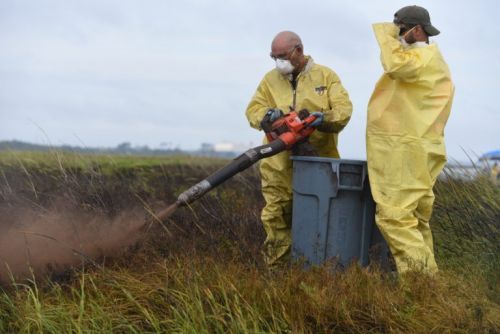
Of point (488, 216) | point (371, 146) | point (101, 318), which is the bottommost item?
point (101, 318)

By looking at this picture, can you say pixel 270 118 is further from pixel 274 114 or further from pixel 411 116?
pixel 411 116

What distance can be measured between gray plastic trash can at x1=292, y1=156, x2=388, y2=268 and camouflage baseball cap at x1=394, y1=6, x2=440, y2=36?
0.98 metres

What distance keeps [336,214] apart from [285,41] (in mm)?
1349

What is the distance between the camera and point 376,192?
4.55 meters

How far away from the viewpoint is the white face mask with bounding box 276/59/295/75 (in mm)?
5105

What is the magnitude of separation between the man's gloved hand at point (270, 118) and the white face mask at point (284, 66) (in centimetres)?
31

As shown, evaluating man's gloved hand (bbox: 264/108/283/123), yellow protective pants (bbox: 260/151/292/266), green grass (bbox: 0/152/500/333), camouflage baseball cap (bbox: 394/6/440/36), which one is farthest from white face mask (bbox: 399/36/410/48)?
green grass (bbox: 0/152/500/333)

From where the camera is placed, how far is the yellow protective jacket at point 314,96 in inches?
200

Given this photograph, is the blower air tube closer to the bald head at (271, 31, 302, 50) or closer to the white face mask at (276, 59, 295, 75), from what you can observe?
the white face mask at (276, 59, 295, 75)

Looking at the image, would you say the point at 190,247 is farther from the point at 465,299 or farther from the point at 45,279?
the point at 465,299

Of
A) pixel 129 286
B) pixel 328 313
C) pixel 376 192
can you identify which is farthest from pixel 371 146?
pixel 129 286

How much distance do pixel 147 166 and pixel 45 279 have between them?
23.6ft

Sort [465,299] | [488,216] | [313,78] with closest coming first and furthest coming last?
[465,299], [313,78], [488,216]

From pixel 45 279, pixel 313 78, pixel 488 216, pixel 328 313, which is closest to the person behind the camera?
pixel 328 313
